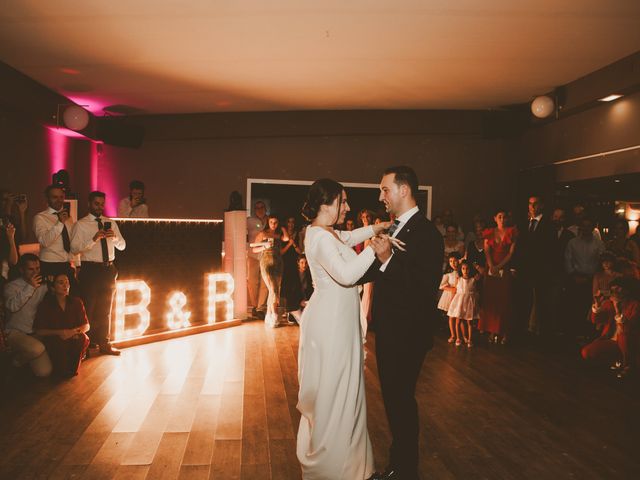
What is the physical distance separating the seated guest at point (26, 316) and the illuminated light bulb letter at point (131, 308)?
967 mm

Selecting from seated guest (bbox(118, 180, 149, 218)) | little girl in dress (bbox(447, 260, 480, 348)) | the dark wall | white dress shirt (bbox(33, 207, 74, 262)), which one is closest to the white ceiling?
the dark wall

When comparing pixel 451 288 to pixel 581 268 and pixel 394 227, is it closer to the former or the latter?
pixel 581 268

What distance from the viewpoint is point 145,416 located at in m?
3.72

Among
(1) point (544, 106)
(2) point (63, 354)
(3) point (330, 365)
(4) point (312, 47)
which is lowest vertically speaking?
(2) point (63, 354)

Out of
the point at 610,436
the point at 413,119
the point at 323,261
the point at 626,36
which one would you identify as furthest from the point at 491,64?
the point at 323,261

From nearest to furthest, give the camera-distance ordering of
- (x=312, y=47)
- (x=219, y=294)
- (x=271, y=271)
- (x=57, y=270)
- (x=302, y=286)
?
(x=57, y=270) < (x=312, y=47) < (x=219, y=294) < (x=271, y=271) < (x=302, y=286)

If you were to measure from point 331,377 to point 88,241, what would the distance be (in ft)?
11.7

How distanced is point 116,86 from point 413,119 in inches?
187

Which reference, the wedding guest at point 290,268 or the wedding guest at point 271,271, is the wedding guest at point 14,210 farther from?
the wedding guest at point 290,268

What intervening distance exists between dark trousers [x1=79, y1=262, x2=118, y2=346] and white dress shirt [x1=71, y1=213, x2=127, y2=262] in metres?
0.09

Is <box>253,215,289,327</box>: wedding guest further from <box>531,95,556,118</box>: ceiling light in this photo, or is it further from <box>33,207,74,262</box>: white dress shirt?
<box>531,95,556,118</box>: ceiling light

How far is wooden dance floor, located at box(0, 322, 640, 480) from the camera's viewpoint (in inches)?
118

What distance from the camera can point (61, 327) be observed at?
A: 186 inches

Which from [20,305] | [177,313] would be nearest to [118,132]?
[177,313]
